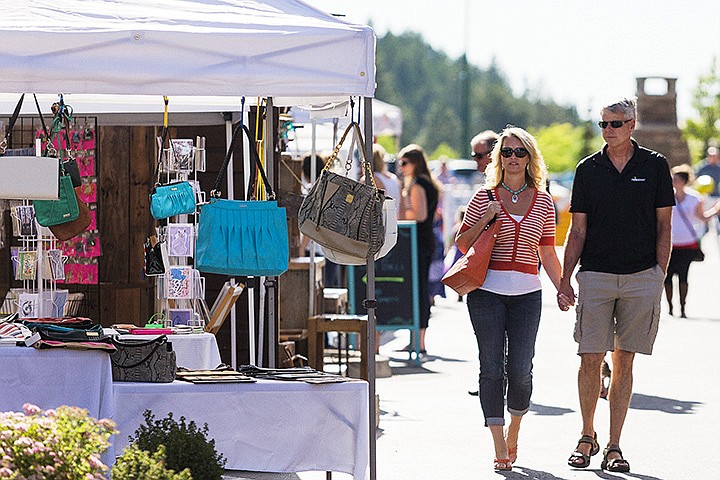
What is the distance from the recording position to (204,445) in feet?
16.8

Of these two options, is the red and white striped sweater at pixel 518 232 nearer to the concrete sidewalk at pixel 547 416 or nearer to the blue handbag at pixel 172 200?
the concrete sidewalk at pixel 547 416

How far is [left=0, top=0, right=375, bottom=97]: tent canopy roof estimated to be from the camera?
586 centimetres

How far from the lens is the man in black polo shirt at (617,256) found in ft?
24.8

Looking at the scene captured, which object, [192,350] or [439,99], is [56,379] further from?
[439,99]

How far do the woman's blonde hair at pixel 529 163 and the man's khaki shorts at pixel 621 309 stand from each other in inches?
24.4

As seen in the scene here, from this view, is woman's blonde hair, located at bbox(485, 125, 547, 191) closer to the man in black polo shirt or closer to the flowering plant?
the man in black polo shirt

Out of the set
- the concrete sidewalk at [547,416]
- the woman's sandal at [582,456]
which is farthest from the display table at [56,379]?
the woman's sandal at [582,456]

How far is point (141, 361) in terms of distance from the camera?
6.20 meters

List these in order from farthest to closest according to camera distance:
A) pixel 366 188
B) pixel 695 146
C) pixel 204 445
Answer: pixel 695 146 → pixel 366 188 → pixel 204 445

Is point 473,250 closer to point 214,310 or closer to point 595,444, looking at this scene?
point 595,444

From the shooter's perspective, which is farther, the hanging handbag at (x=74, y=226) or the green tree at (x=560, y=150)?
the green tree at (x=560, y=150)

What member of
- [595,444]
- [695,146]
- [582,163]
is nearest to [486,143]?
[582,163]

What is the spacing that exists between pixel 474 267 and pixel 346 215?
121cm

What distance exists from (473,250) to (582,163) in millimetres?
878
